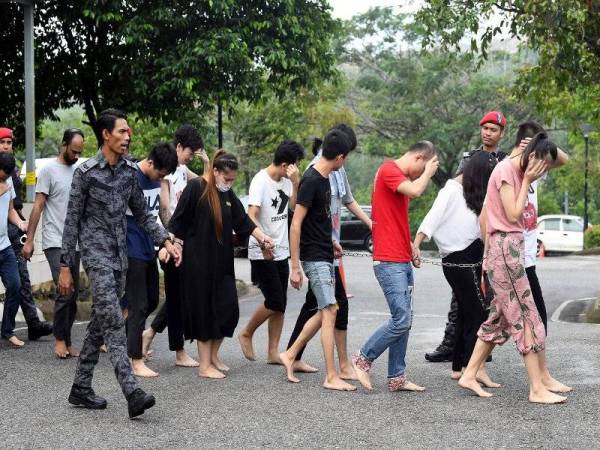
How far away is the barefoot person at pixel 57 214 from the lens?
970 centimetres

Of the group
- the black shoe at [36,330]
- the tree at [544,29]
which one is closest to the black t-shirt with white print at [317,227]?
the black shoe at [36,330]

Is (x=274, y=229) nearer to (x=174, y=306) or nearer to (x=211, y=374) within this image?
(x=174, y=306)

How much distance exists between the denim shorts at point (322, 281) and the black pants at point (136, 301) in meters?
1.32

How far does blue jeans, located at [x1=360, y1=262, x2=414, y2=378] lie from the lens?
7.82m

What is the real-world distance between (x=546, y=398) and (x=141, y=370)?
305 cm

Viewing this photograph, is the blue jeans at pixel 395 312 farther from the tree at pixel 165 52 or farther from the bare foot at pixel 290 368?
the tree at pixel 165 52

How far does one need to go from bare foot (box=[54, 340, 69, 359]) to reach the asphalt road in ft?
0.30

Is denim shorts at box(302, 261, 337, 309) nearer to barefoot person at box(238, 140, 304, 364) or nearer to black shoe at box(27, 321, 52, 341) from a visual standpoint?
barefoot person at box(238, 140, 304, 364)

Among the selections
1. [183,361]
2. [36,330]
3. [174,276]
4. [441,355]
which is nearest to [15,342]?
Answer: [36,330]

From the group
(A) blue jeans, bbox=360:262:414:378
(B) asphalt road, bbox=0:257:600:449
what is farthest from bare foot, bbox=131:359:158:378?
(A) blue jeans, bbox=360:262:414:378

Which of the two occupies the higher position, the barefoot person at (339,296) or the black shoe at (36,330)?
the barefoot person at (339,296)

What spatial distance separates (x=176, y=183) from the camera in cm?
982

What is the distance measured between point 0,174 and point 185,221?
2.04m

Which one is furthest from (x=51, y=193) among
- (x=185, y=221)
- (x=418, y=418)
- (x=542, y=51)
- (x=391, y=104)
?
(x=391, y=104)
